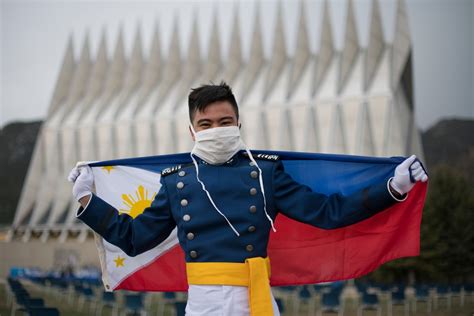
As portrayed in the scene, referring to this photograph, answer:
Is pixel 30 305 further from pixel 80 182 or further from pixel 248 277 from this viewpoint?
pixel 248 277

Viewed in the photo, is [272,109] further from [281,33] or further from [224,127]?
[224,127]

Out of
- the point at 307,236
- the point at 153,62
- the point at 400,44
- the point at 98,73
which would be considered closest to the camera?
the point at 307,236

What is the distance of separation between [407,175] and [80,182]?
196 centimetres

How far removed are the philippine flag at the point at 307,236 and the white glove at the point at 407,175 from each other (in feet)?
1.41

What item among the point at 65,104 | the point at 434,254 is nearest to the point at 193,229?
the point at 434,254

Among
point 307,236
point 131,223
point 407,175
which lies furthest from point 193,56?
point 407,175

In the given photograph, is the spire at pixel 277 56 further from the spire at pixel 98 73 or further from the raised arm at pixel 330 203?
the raised arm at pixel 330 203

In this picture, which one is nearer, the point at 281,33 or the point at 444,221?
the point at 444,221

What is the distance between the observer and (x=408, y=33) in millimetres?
39625

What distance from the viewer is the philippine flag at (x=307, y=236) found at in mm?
4195

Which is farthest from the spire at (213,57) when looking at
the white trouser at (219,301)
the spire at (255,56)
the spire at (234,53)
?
the white trouser at (219,301)

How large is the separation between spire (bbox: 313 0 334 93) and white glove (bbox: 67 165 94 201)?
41.4 m

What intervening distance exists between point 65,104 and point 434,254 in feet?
133

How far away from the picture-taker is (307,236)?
4.42m
